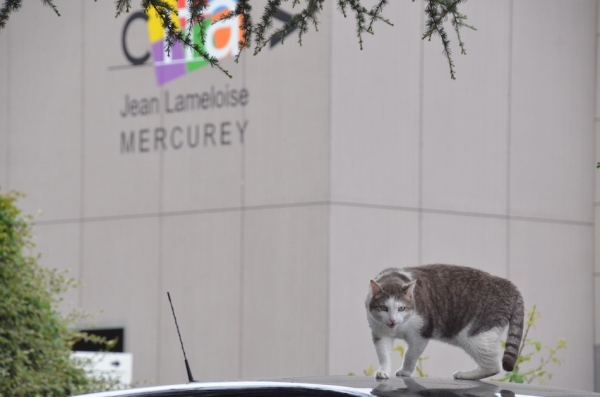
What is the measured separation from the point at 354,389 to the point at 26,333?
5183 millimetres

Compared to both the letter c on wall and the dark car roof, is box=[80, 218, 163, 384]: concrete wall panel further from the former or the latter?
the dark car roof

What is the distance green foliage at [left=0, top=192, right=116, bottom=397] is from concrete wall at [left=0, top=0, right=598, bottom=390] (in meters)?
5.36

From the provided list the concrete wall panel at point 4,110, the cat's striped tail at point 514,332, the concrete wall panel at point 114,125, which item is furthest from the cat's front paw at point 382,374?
the concrete wall panel at point 4,110

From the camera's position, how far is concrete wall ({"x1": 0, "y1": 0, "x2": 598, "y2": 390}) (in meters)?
14.2

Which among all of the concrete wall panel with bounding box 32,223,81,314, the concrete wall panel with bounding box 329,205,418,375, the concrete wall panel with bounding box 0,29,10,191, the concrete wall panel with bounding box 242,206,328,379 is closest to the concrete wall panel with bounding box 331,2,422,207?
the concrete wall panel with bounding box 329,205,418,375

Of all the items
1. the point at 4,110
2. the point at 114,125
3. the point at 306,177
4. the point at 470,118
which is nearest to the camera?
the point at 306,177

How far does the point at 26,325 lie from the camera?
8.70 metres

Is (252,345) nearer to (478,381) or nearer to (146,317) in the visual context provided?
(146,317)

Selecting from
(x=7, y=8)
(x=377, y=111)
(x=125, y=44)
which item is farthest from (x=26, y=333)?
(x=125, y=44)

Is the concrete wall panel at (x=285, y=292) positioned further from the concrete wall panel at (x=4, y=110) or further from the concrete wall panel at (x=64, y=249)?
the concrete wall panel at (x=4, y=110)

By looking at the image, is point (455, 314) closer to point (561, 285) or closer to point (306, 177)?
point (306, 177)

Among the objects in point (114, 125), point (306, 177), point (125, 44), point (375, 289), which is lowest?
point (375, 289)

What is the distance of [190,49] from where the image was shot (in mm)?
15023

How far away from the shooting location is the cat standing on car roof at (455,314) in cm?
409
